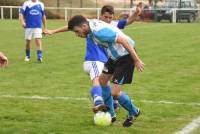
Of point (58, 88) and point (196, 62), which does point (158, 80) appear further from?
point (196, 62)

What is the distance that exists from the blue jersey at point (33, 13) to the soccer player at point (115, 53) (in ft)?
29.6

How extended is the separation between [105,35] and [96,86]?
Answer: 44.1 inches

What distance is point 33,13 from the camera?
16.8 meters

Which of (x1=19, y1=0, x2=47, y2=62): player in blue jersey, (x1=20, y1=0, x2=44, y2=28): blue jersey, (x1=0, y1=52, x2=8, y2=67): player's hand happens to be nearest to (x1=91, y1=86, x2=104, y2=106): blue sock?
(x1=0, y1=52, x2=8, y2=67): player's hand

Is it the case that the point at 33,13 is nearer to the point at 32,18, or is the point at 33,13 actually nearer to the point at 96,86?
the point at 32,18

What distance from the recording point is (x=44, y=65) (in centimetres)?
1551

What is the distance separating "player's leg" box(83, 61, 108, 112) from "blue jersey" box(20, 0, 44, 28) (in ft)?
27.4

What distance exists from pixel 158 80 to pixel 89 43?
164 inches

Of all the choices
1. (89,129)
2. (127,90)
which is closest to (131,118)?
(89,129)

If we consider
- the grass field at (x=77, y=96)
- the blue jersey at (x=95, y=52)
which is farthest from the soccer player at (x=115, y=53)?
the blue jersey at (x=95, y=52)

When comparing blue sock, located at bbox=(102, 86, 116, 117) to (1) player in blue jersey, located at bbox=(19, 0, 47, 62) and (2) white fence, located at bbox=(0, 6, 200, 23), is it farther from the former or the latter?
(2) white fence, located at bbox=(0, 6, 200, 23)

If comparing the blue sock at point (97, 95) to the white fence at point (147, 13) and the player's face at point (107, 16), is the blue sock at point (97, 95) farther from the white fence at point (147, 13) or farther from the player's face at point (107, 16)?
the white fence at point (147, 13)

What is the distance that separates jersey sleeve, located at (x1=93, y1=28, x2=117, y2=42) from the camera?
728cm

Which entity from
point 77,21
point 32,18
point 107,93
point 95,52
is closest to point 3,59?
point 77,21
